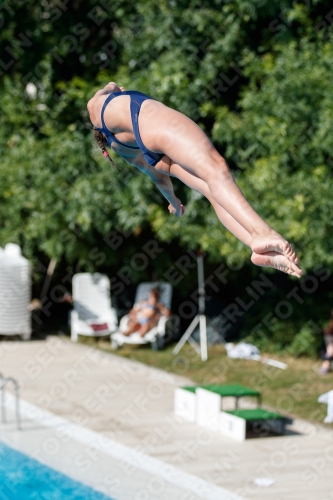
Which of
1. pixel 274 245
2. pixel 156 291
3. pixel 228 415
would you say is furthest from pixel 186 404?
pixel 274 245

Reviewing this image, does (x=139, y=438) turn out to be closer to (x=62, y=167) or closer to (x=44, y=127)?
(x=62, y=167)

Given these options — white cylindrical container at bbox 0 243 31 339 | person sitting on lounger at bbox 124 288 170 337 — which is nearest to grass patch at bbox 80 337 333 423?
person sitting on lounger at bbox 124 288 170 337

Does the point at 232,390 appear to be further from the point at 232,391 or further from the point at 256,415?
the point at 256,415

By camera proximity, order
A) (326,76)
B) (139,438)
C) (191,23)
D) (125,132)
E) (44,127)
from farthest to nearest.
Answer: (44,127)
(191,23)
(326,76)
(139,438)
(125,132)

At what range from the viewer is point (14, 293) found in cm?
1590

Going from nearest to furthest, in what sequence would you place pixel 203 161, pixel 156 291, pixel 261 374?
pixel 203 161
pixel 261 374
pixel 156 291

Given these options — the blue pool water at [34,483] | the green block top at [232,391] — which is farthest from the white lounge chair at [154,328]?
the blue pool water at [34,483]

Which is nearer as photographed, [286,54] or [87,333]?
[286,54]

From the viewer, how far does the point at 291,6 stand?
1202 cm

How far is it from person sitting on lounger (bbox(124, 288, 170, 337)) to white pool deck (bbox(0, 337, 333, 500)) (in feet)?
5.95

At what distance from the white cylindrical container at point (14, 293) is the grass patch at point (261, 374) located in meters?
1.54

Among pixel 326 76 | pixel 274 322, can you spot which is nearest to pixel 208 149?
pixel 326 76

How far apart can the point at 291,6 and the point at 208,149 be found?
359 inches

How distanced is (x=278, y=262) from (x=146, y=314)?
11632mm
